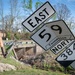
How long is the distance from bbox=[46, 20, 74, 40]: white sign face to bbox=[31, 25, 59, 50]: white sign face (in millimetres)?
92

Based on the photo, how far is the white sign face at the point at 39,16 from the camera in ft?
16.2

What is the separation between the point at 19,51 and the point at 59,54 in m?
29.8

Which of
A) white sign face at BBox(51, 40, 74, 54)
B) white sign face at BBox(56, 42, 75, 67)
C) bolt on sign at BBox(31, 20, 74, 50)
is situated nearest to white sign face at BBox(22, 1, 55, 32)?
bolt on sign at BBox(31, 20, 74, 50)

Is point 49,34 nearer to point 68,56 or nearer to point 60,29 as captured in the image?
point 60,29

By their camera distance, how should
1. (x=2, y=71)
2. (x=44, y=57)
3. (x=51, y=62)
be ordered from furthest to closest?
1. (x=44, y=57)
2. (x=51, y=62)
3. (x=2, y=71)

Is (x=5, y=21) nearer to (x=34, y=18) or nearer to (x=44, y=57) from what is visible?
(x=44, y=57)

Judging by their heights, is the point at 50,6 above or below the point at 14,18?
below

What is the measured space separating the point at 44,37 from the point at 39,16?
20.4 inches

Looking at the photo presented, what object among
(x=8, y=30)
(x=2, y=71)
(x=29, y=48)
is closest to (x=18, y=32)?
(x=8, y=30)

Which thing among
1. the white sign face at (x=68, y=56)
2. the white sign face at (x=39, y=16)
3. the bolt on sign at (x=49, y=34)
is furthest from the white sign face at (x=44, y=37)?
the white sign face at (x=68, y=56)

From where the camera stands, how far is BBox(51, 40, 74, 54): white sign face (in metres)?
5.70

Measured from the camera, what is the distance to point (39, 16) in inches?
197

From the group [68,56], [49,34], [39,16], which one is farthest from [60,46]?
[39,16]

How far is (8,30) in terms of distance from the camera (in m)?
45.3
